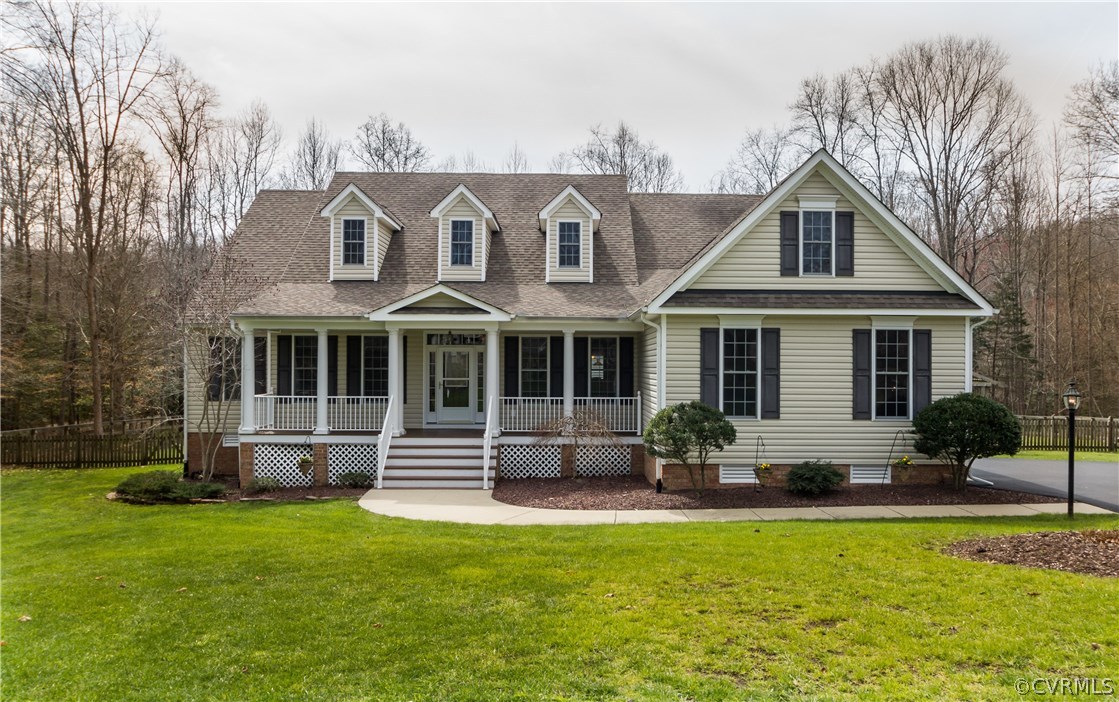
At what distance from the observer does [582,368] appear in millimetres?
17469

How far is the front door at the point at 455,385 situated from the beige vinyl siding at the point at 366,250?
310 centimetres

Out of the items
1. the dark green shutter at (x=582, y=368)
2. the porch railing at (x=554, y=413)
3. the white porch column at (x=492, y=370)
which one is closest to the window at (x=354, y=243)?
the white porch column at (x=492, y=370)

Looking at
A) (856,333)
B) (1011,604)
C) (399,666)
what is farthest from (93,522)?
(856,333)

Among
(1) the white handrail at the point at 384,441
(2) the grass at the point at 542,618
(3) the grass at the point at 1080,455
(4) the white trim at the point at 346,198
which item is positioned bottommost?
(3) the grass at the point at 1080,455

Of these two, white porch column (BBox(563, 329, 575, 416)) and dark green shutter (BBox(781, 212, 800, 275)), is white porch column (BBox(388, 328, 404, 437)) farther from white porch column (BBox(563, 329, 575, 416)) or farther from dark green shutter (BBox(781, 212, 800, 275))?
dark green shutter (BBox(781, 212, 800, 275))

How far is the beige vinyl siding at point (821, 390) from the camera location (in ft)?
45.6

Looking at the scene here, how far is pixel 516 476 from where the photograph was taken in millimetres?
15750

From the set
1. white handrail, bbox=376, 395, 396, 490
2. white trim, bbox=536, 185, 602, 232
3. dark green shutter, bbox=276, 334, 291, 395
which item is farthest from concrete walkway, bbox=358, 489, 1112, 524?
white trim, bbox=536, 185, 602, 232

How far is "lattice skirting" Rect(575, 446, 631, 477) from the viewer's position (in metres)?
15.9

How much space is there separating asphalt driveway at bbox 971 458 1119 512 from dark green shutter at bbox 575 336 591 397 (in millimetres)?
9758

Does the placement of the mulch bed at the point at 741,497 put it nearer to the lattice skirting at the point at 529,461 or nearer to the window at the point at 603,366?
the lattice skirting at the point at 529,461

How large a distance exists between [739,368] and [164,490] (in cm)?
1233

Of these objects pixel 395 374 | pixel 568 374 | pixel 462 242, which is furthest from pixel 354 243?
pixel 568 374

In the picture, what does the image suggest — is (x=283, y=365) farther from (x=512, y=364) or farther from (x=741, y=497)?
(x=741, y=497)
